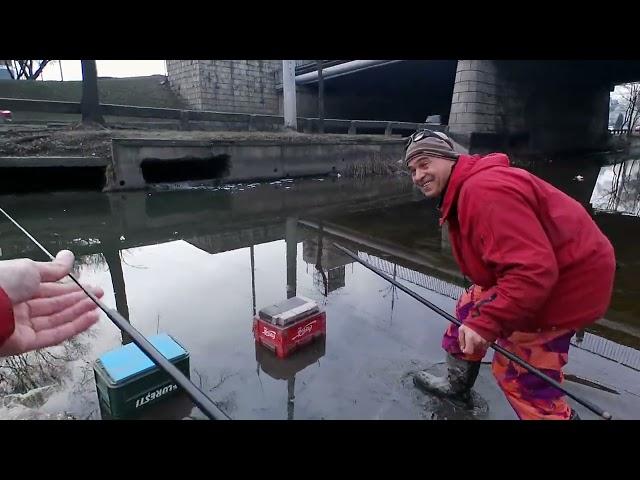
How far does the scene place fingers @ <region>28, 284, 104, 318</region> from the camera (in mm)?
2191

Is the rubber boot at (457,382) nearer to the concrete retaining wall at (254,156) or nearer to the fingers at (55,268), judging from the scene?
the fingers at (55,268)

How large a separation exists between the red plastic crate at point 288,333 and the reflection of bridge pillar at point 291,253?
122 centimetres

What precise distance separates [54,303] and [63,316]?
0.09 metres

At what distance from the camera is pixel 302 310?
3621 mm

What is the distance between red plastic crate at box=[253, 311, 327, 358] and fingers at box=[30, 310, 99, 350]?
1.50 m

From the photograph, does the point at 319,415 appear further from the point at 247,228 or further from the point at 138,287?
the point at 247,228

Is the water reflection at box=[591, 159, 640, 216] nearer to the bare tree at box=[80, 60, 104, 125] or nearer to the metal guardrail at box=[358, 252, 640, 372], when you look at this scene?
the metal guardrail at box=[358, 252, 640, 372]

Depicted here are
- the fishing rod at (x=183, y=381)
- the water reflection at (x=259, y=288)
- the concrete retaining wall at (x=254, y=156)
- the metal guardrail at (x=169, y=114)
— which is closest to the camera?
the fishing rod at (x=183, y=381)

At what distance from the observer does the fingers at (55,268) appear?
6.94ft

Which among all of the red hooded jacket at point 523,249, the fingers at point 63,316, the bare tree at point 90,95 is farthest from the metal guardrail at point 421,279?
the bare tree at point 90,95

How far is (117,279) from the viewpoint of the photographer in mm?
5281

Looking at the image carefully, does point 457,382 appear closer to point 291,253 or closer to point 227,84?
point 291,253

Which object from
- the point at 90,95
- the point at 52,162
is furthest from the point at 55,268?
the point at 90,95

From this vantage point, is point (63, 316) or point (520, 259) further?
point (63, 316)
